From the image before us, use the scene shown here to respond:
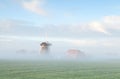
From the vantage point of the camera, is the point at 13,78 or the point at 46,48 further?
the point at 46,48

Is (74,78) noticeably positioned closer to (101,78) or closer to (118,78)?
(101,78)

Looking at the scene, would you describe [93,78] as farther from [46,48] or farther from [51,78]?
[46,48]

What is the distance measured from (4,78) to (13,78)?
4.46ft

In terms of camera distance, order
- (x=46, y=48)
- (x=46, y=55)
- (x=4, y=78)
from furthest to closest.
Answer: (x=46, y=55), (x=46, y=48), (x=4, y=78)

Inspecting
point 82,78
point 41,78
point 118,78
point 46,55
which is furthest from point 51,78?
point 46,55

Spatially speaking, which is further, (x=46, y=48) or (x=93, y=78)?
(x=46, y=48)

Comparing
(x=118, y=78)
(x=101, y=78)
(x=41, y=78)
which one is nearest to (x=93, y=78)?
(x=101, y=78)

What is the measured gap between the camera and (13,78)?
40938mm

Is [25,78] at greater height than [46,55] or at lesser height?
lesser

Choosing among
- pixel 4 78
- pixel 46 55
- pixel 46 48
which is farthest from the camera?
pixel 46 55

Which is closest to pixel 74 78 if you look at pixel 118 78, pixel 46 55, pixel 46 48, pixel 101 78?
pixel 101 78

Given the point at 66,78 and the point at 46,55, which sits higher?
the point at 46,55

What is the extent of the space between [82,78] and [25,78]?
8.29 meters

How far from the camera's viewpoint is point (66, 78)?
4159cm
